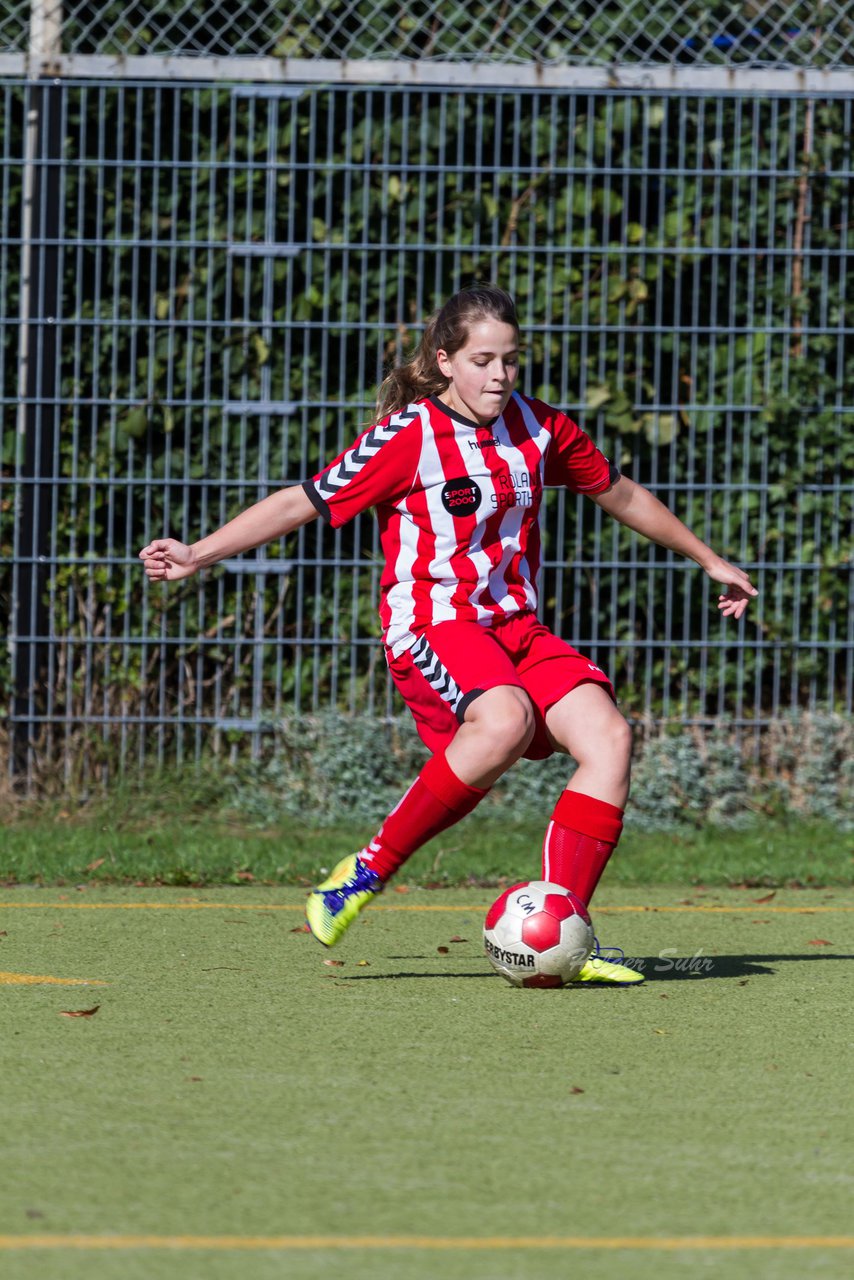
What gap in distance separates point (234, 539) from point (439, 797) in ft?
2.66

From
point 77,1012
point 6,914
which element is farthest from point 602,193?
point 77,1012

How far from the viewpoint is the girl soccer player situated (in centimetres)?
436

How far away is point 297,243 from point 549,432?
2988 mm

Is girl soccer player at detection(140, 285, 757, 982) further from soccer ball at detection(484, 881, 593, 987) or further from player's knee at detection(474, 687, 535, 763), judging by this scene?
soccer ball at detection(484, 881, 593, 987)

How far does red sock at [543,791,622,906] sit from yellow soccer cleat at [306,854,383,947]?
1.41ft

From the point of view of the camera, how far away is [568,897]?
168 inches

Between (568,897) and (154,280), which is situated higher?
(154,280)

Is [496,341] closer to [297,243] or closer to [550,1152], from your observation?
[550,1152]

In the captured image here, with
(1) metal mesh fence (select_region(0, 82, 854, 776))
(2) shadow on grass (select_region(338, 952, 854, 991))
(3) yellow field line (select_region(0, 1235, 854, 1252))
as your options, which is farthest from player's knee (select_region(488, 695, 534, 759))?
(1) metal mesh fence (select_region(0, 82, 854, 776))

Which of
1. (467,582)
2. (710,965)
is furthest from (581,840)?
(467,582)

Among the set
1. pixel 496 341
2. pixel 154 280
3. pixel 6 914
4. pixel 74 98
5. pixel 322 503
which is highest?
pixel 74 98

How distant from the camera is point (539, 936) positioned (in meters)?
4.17

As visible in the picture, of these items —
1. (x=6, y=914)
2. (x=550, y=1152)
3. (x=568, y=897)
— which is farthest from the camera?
(x=6, y=914)

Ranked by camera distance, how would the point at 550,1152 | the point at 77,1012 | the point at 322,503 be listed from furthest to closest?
the point at 322,503 → the point at 77,1012 → the point at 550,1152
